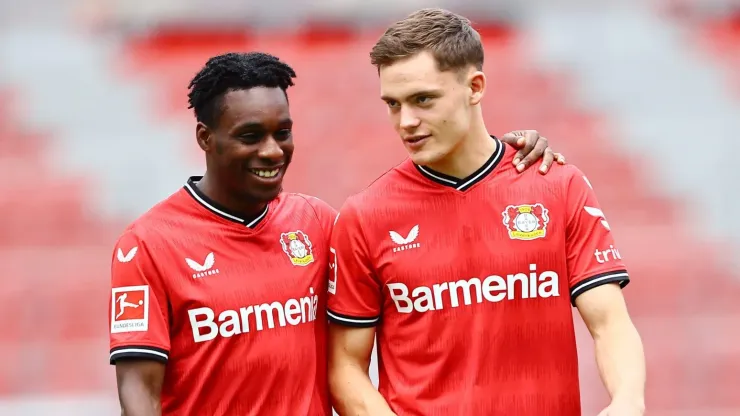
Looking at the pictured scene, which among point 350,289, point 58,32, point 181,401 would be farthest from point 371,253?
point 58,32

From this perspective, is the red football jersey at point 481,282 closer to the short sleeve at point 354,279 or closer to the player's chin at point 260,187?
the short sleeve at point 354,279

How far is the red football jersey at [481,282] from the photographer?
3100 millimetres

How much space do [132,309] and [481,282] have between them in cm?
102

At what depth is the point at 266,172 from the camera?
3172 millimetres

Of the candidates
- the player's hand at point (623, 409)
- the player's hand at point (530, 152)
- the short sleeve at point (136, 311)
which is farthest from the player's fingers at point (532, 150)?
the short sleeve at point (136, 311)

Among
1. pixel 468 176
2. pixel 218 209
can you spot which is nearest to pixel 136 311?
pixel 218 209

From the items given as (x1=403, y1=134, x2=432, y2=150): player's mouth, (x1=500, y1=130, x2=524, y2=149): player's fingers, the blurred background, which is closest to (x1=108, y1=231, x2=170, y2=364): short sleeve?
(x1=403, y1=134, x2=432, y2=150): player's mouth

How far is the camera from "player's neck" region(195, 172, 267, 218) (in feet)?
10.6

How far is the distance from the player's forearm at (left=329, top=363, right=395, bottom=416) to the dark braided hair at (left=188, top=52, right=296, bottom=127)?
0.86 metres

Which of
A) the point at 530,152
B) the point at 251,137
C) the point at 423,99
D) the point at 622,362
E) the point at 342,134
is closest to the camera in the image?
the point at 622,362

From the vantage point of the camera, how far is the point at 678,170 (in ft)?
25.7

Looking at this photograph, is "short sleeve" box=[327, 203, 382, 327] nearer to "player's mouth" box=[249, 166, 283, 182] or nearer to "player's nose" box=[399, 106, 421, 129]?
"player's mouth" box=[249, 166, 283, 182]

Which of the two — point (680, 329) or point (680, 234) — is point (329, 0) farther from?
point (680, 329)

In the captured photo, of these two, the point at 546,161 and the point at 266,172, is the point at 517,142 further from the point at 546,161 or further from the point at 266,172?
the point at 266,172
